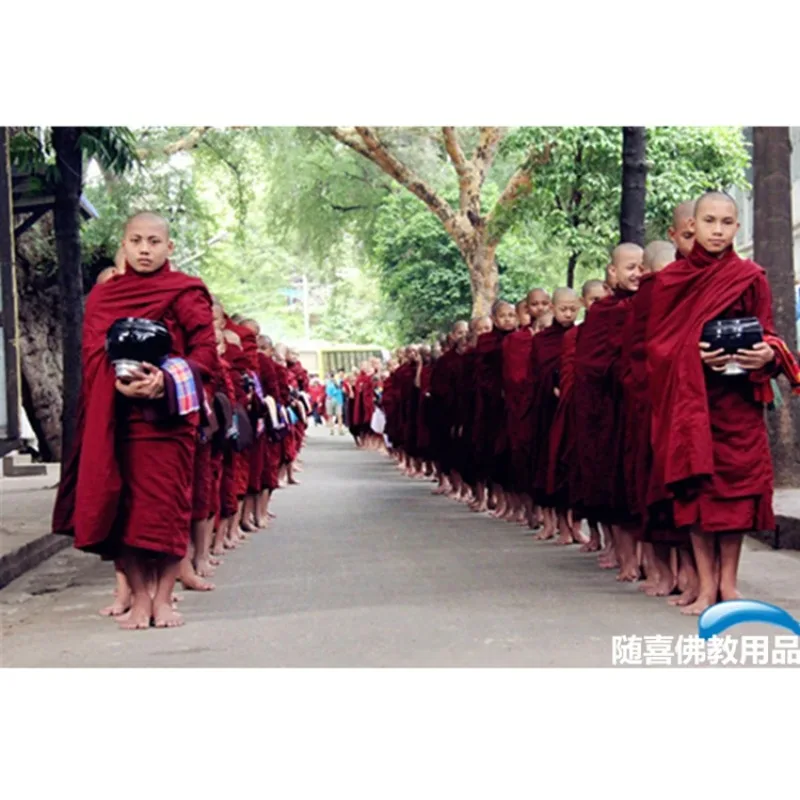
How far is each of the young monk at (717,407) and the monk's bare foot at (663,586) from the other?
987 millimetres

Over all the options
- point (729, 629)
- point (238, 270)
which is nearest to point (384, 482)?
point (729, 629)

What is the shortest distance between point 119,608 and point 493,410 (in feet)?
23.7

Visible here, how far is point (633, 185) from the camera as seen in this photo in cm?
1638

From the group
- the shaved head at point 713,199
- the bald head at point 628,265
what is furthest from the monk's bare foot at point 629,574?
the shaved head at point 713,199

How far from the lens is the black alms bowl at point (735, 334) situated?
8.05 metres

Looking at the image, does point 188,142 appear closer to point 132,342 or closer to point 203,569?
point 203,569

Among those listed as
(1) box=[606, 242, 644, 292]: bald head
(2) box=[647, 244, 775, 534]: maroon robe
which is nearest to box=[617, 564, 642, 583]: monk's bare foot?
(1) box=[606, 242, 644, 292]: bald head

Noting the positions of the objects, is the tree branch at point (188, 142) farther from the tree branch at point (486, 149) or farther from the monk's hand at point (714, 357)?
the monk's hand at point (714, 357)

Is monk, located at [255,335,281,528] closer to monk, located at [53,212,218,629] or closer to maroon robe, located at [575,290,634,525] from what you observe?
maroon robe, located at [575,290,634,525]

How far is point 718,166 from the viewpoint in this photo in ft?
88.7

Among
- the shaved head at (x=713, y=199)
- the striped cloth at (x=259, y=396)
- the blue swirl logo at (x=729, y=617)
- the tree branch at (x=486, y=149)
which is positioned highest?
the tree branch at (x=486, y=149)

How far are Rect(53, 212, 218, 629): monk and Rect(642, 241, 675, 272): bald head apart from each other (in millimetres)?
2487

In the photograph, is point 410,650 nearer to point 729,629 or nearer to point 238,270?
point 729,629

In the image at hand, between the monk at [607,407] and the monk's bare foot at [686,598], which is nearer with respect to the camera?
the monk's bare foot at [686,598]
